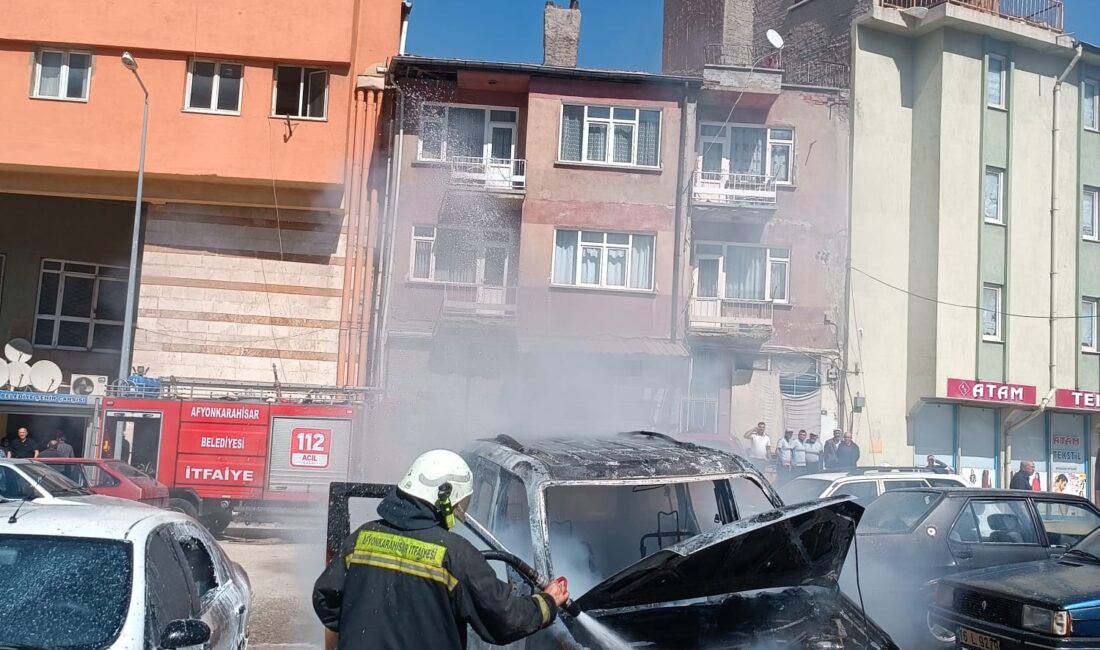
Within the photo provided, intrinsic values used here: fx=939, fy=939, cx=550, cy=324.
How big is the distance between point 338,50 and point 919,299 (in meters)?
15.5

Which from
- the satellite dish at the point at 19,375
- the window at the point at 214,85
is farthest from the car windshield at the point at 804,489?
the satellite dish at the point at 19,375

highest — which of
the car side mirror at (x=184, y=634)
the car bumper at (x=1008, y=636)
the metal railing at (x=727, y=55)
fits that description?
the metal railing at (x=727, y=55)

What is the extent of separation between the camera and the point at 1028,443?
24.8 metres

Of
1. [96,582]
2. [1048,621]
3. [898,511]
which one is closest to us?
[96,582]

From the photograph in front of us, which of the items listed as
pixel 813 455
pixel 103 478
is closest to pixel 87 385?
pixel 103 478

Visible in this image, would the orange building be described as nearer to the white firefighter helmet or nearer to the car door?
the car door

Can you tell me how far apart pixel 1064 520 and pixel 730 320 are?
12164 millimetres

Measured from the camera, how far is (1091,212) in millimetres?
26344

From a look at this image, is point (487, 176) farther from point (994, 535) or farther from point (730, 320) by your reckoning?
point (994, 535)

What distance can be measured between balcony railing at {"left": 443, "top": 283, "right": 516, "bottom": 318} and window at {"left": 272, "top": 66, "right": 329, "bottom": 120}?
535 cm

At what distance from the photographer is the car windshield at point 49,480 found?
1127 centimetres

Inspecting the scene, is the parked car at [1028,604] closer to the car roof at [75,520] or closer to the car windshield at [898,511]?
the car windshield at [898,511]

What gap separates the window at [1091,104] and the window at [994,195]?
3.84 metres

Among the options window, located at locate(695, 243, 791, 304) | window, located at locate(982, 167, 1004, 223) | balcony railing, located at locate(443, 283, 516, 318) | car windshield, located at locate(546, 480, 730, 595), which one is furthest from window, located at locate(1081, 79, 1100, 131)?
car windshield, located at locate(546, 480, 730, 595)
